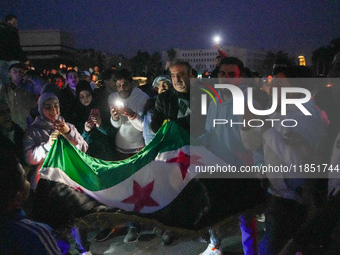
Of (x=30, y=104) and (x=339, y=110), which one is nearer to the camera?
(x=339, y=110)

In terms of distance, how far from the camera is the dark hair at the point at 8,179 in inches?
63.9

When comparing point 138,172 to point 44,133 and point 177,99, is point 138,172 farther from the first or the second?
point 44,133

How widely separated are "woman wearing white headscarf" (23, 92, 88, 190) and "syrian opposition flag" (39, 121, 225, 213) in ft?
0.92

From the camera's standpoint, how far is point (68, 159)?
3084 millimetres

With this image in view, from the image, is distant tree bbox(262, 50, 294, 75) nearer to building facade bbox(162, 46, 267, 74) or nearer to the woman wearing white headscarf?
the woman wearing white headscarf

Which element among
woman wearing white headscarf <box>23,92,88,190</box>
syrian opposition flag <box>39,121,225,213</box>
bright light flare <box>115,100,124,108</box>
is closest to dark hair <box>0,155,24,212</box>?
syrian opposition flag <box>39,121,225,213</box>

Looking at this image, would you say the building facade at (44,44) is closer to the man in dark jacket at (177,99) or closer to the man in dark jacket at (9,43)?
the man in dark jacket at (9,43)

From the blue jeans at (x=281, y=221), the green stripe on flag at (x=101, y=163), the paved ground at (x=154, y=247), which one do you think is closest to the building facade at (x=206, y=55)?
the paved ground at (x=154, y=247)

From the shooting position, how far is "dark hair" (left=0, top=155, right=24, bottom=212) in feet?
5.32

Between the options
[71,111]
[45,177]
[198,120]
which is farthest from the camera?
[71,111]

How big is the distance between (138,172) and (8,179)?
152 centimetres

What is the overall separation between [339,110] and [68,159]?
2.62 m

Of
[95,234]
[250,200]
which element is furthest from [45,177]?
[250,200]

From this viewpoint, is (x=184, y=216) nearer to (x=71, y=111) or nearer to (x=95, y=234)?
(x=95, y=234)
